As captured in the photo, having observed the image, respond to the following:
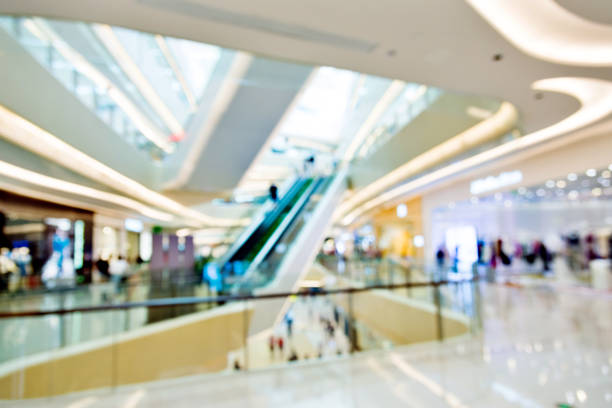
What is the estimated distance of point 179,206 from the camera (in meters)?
12.6

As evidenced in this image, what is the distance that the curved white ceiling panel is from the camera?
347 cm

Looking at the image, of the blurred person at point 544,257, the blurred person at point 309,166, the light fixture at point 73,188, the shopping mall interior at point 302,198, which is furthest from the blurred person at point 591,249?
the light fixture at point 73,188

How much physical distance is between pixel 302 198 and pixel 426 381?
36.5 feet

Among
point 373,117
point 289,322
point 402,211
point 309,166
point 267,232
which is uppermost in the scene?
point 373,117

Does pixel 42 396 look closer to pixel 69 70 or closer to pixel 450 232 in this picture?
pixel 69 70

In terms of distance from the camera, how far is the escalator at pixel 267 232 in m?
10.6

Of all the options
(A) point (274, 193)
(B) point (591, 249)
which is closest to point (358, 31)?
(A) point (274, 193)

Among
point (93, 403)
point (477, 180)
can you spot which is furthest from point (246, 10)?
point (477, 180)

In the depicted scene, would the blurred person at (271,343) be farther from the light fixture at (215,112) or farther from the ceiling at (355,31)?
the light fixture at (215,112)

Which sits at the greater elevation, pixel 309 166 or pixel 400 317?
pixel 309 166

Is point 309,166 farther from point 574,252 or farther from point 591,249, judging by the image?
point 591,249

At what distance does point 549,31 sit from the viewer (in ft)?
12.8

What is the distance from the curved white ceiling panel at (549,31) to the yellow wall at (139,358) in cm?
404

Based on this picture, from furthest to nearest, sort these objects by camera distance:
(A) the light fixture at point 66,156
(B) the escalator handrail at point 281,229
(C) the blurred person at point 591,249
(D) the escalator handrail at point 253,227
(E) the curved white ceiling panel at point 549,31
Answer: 1. (D) the escalator handrail at point 253,227
2. (C) the blurred person at point 591,249
3. (B) the escalator handrail at point 281,229
4. (A) the light fixture at point 66,156
5. (E) the curved white ceiling panel at point 549,31
